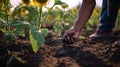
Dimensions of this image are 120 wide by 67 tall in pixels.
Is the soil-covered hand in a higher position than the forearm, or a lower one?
lower

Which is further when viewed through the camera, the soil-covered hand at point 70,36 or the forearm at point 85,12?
the forearm at point 85,12

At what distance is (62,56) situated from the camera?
272 centimetres

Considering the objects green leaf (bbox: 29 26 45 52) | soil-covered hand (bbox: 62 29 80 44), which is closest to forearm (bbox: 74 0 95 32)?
soil-covered hand (bbox: 62 29 80 44)

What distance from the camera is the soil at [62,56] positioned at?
2.36 meters

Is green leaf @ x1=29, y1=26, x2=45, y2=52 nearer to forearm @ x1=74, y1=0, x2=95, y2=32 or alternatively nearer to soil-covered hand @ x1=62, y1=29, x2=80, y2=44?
soil-covered hand @ x1=62, y1=29, x2=80, y2=44

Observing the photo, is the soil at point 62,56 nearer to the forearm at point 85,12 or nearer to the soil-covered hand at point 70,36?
the soil-covered hand at point 70,36

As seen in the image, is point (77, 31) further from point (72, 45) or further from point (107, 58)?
point (107, 58)

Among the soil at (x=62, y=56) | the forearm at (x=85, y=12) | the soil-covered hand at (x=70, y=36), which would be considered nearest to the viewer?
the soil at (x=62, y=56)

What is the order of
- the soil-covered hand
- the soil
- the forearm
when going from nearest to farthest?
1. the soil
2. the soil-covered hand
3. the forearm

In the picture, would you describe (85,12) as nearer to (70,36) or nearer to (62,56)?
(70,36)

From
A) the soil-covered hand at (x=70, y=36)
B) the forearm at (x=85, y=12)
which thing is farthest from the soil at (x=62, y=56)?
the forearm at (x=85, y=12)

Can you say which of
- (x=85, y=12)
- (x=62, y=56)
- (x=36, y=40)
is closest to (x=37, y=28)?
(x=36, y=40)

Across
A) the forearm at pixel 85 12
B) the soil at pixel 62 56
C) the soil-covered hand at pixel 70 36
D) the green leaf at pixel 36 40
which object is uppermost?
the forearm at pixel 85 12

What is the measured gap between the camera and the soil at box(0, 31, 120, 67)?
2361mm
